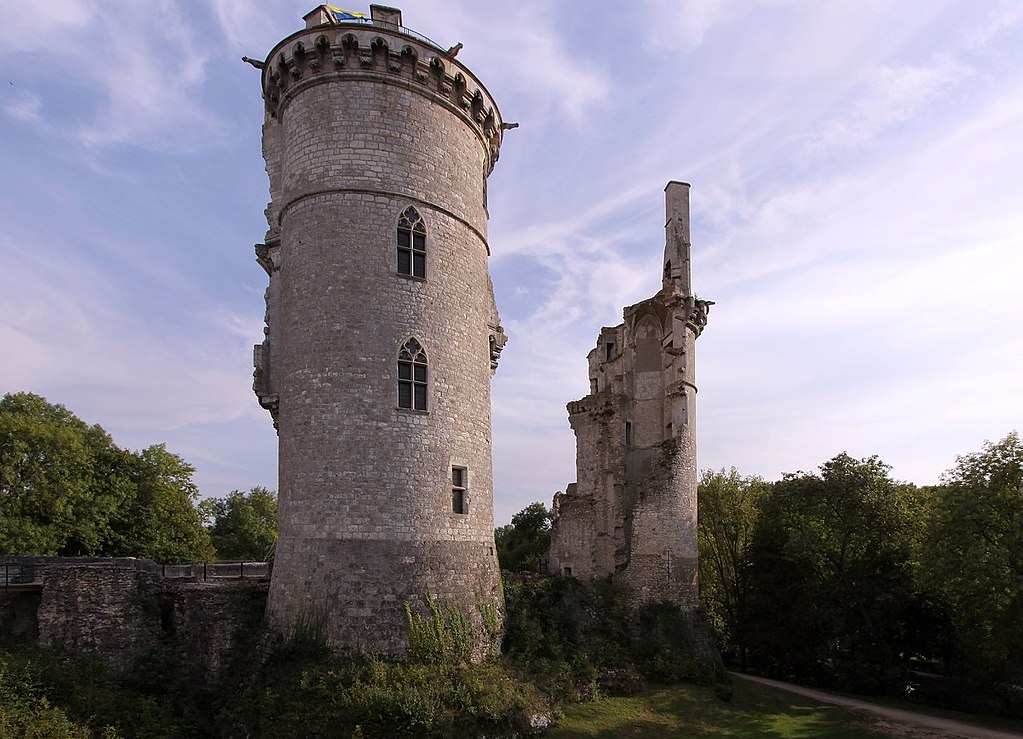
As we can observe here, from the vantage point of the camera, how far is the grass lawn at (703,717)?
16.0 meters

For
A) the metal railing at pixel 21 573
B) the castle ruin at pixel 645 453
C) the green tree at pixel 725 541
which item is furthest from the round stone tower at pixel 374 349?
the green tree at pixel 725 541

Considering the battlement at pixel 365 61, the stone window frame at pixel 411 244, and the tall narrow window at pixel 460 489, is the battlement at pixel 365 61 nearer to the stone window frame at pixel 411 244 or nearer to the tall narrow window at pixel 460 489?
the stone window frame at pixel 411 244

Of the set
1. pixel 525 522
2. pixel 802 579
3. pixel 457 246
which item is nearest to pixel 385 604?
pixel 457 246

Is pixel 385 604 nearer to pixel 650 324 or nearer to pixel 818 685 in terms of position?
pixel 650 324

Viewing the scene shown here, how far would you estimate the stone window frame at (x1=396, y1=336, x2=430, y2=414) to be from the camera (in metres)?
15.7

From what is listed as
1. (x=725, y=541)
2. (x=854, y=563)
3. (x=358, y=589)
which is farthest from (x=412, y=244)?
(x=725, y=541)

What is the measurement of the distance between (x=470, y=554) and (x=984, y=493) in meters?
16.7

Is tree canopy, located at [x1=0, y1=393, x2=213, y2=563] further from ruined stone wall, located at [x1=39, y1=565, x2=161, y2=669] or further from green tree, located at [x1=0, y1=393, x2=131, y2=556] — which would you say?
ruined stone wall, located at [x1=39, y1=565, x2=161, y2=669]

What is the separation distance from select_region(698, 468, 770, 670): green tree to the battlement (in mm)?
26054

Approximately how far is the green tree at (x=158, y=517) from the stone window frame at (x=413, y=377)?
20900 mm

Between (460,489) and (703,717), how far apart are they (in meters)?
9.86

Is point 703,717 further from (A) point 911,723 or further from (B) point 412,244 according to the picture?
(B) point 412,244

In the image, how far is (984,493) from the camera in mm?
20266

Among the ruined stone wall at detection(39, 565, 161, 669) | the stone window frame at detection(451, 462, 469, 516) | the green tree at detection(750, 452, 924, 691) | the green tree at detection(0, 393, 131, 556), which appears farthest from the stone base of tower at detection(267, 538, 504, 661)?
the green tree at detection(750, 452, 924, 691)
